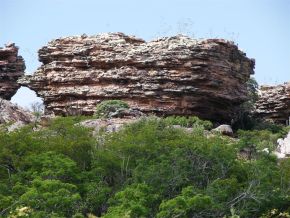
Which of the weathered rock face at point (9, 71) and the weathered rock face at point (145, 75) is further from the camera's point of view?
the weathered rock face at point (9, 71)

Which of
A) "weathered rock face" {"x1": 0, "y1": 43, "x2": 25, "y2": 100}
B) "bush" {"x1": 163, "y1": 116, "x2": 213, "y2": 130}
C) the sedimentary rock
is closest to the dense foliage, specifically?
"bush" {"x1": 163, "y1": 116, "x2": 213, "y2": 130}

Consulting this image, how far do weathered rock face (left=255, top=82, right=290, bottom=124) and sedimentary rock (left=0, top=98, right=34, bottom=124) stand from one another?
21.5 meters

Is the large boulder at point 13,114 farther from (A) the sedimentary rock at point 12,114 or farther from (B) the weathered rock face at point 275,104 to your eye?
(B) the weathered rock face at point 275,104

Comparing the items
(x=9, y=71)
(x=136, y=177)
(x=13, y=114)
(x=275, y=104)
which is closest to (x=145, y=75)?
(x=13, y=114)

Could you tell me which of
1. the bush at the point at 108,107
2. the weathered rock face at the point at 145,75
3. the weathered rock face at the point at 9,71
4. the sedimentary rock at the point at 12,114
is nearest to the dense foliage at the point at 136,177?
the sedimentary rock at the point at 12,114

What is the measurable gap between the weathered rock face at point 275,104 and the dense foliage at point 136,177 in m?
27.4

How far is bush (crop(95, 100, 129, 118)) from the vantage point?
1446 inches

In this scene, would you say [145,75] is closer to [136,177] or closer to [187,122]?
[187,122]

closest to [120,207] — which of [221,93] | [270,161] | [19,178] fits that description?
[19,178]

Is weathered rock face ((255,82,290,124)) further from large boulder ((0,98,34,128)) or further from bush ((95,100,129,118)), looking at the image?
large boulder ((0,98,34,128))

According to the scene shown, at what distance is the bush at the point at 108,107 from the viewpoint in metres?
36.7

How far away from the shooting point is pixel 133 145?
2028 cm

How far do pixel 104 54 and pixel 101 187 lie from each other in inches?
933

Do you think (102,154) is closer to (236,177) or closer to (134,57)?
(236,177)
